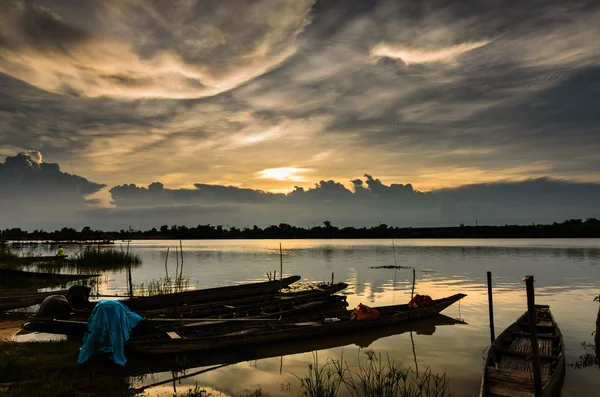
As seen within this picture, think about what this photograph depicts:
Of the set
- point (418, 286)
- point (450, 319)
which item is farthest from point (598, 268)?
point (450, 319)

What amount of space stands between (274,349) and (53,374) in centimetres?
583

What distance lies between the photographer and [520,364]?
9.62 meters

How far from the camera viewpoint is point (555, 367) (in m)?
9.16

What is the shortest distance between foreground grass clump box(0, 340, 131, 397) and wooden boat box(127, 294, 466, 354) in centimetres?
127

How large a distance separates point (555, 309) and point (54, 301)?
68.5ft

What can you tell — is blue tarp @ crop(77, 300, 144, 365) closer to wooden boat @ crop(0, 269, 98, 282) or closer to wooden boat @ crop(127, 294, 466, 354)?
wooden boat @ crop(127, 294, 466, 354)

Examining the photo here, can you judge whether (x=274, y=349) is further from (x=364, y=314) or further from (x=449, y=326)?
(x=449, y=326)

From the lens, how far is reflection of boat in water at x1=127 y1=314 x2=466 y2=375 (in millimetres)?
10383

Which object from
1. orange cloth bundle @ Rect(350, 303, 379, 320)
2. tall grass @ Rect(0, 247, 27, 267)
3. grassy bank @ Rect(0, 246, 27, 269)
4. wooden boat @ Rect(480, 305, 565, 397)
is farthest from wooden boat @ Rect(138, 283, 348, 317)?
tall grass @ Rect(0, 247, 27, 267)

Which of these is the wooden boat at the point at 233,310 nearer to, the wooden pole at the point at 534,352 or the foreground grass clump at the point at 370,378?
the foreground grass clump at the point at 370,378

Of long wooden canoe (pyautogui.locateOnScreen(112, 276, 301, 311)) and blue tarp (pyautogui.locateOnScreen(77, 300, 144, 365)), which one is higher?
blue tarp (pyautogui.locateOnScreen(77, 300, 144, 365))

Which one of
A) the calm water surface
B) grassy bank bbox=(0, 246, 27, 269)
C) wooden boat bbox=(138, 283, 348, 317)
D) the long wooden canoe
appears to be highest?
grassy bank bbox=(0, 246, 27, 269)

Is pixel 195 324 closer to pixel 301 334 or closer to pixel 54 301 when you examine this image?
pixel 301 334

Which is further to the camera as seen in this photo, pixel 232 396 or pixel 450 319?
pixel 450 319
